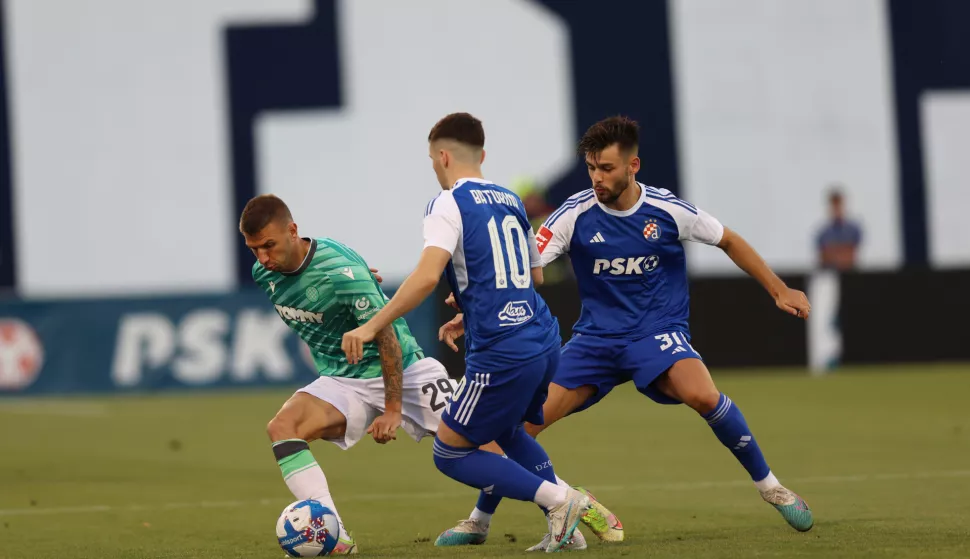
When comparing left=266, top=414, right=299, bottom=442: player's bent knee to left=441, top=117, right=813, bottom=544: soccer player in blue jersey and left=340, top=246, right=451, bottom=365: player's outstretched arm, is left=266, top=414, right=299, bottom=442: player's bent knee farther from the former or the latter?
left=340, top=246, right=451, bottom=365: player's outstretched arm

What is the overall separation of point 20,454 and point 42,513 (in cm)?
371

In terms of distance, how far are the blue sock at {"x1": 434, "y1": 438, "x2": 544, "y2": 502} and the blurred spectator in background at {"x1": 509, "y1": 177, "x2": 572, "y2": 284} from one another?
404 inches

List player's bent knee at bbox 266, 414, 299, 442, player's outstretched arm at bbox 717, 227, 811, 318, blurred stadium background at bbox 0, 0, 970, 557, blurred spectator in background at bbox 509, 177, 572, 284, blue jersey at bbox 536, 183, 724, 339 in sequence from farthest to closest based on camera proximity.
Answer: blurred stadium background at bbox 0, 0, 970, 557
blurred spectator in background at bbox 509, 177, 572, 284
blue jersey at bbox 536, 183, 724, 339
player's outstretched arm at bbox 717, 227, 811, 318
player's bent knee at bbox 266, 414, 299, 442

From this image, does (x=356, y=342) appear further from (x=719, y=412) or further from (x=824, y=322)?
(x=824, y=322)

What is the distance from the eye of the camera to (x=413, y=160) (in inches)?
909

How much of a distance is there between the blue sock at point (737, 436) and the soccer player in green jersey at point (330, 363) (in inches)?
50.3

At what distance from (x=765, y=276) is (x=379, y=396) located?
191 cm

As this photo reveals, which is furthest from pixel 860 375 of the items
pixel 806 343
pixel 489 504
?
pixel 489 504

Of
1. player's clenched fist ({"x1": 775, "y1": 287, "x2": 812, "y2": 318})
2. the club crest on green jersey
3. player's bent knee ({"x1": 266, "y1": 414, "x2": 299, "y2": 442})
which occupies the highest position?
the club crest on green jersey

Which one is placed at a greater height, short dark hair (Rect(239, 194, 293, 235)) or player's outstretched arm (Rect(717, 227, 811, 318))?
short dark hair (Rect(239, 194, 293, 235))

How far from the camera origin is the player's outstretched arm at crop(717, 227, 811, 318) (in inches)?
282

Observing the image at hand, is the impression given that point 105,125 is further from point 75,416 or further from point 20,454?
point 20,454

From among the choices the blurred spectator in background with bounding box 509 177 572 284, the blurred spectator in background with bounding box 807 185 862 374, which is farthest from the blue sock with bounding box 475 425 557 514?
the blurred spectator in background with bounding box 807 185 862 374

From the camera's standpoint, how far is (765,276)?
7.18 metres
